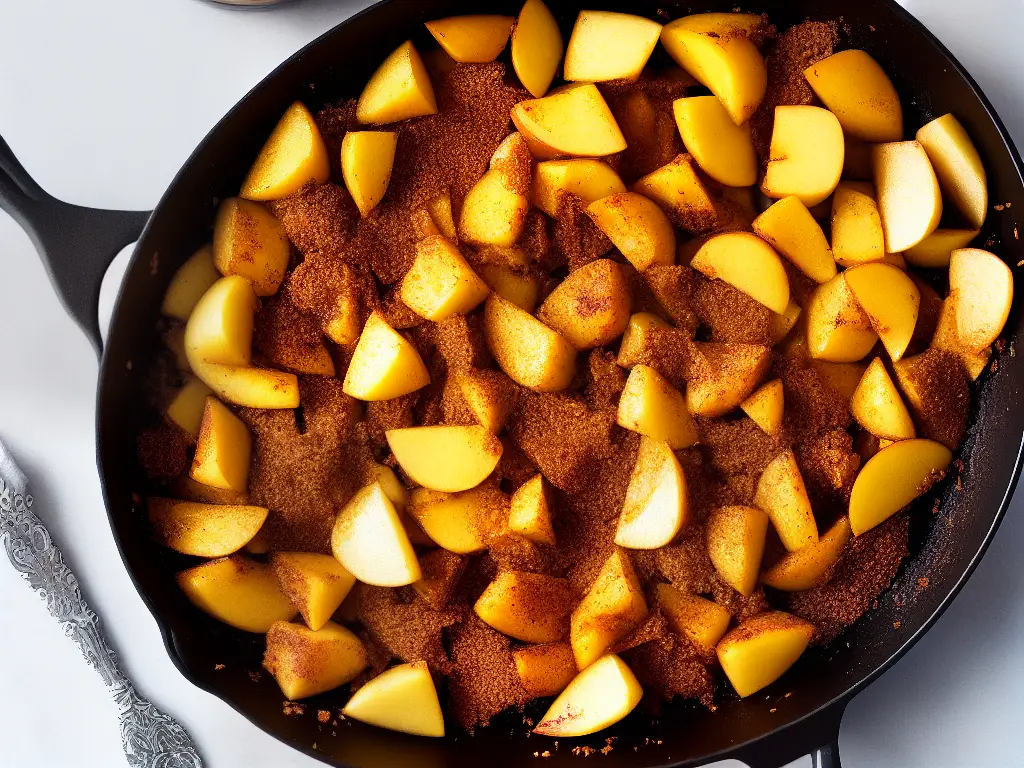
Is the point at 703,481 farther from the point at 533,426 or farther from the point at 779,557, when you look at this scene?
the point at 533,426

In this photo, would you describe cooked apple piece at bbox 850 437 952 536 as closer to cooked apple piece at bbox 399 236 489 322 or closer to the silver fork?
cooked apple piece at bbox 399 236 489 322

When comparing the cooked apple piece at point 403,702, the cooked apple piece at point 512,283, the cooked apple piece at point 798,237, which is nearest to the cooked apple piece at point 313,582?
the cooked apple piece at point 403,702

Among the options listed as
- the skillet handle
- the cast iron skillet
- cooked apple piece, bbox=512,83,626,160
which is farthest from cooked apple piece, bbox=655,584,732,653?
the skillet handle

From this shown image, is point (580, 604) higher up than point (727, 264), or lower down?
lower down

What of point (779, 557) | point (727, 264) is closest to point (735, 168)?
point (727, 264)

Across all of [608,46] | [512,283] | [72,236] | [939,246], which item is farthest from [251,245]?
[939,246]

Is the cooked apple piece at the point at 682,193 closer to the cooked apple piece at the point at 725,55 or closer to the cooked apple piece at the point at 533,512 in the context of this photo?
the cooked apple piece at the point at 725,55

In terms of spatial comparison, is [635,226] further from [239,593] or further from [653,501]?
[239,593]

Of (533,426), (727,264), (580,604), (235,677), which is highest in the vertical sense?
(727,264)
